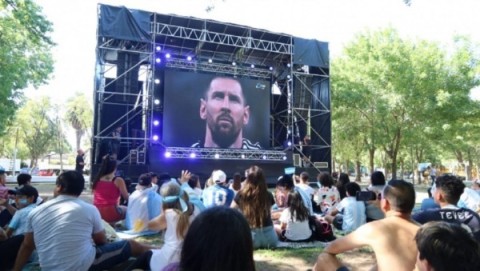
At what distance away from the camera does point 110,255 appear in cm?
345

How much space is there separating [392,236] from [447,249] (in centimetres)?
81

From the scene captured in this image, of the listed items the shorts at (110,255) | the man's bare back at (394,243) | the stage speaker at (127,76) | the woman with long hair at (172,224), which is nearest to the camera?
the man's bare back at (394,243)

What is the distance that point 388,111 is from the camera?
751 inches

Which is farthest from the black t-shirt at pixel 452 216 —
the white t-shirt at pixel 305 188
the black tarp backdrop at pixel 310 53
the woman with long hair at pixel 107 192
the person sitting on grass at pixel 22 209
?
the black tarp backdrop at pixel 310 53

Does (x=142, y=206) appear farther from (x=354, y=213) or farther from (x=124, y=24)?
(x=124, y=24)

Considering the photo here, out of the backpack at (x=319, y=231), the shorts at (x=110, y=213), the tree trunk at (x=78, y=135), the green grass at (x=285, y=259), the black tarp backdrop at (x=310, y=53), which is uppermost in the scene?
the black tarp backdrop at (x=310, y=53)

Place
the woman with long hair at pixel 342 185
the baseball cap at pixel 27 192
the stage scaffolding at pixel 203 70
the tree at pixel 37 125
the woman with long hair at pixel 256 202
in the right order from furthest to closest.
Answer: the tree at pixel 37 125, the stage scaffolding at pixel 203 70, the woman with long hair at pixel 342 185, the woman with long hair at pixel 256 202, the baseball cap at pixel 27 192

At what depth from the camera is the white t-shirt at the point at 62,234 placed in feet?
10.0

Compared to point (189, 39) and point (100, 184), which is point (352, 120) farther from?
point (100, 184)

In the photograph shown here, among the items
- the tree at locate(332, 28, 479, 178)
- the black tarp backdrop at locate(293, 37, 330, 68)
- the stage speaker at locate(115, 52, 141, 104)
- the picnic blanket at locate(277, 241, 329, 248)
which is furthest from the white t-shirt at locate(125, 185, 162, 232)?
the tree at locate(332, 28, 479, 178)

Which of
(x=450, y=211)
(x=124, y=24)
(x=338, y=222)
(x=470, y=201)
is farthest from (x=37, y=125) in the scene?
(x=450, y=211)

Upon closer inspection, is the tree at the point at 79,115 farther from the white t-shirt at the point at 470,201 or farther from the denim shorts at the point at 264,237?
the white t-shirt at the point at 470,201

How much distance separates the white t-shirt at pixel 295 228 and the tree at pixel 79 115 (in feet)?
117

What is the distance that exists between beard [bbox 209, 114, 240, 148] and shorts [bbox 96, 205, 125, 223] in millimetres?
8501
